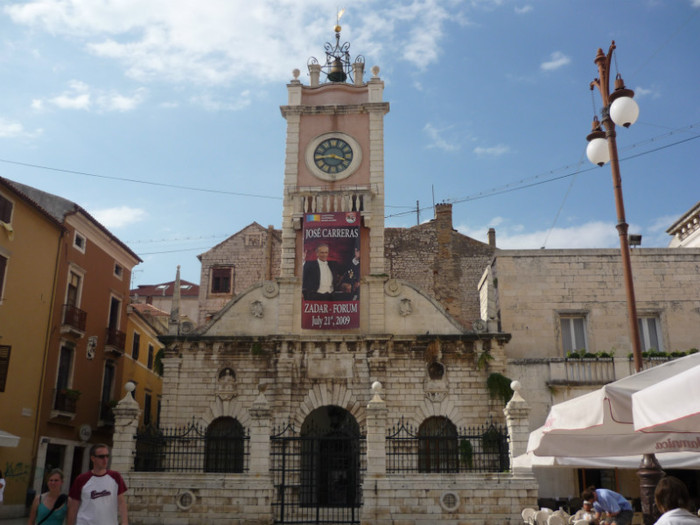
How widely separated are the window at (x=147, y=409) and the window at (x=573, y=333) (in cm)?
1905

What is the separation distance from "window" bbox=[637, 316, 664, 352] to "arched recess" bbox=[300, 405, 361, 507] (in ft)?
32.8

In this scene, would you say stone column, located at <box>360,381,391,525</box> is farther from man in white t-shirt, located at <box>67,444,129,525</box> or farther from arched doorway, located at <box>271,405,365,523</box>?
man in white t-shirt, located at <box>67,444,129,525</box>

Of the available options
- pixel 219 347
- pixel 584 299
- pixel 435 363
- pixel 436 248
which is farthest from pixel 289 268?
pixel 436 248

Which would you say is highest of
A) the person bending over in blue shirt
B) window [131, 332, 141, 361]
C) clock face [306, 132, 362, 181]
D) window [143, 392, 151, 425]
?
clock face [306, 132, 362, 181]

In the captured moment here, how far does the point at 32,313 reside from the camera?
21.1m

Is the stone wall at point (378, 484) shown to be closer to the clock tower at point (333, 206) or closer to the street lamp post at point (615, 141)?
the clock tower at point (333, 206)

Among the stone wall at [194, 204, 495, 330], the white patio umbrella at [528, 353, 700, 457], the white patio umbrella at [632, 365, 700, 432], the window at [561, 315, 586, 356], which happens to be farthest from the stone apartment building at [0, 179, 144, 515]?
the white patio umbrella at [632, 365, 700, 432]

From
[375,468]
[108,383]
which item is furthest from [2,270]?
[375,468]

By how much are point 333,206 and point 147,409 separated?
14.9 metres

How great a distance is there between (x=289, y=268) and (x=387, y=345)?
4.44m

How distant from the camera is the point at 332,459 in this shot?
21.3 m

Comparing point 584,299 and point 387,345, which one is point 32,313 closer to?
point 387,345

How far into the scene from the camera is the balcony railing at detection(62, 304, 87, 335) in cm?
2280

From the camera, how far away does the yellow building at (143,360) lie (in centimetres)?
2892
